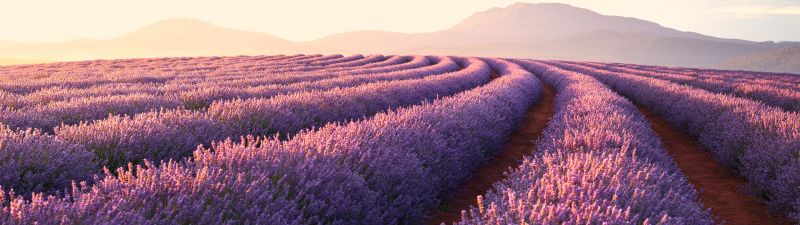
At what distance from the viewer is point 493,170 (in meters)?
5.43

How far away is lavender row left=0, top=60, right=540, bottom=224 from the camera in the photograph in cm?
188

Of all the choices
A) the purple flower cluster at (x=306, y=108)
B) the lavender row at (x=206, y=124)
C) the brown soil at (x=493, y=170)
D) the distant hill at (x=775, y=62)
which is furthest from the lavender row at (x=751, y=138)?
the distant hill at (x=775, y=62)

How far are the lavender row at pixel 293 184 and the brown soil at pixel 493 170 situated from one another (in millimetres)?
163

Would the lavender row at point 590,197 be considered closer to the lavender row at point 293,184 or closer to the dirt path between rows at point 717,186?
the dirt path between rows at point 717,186

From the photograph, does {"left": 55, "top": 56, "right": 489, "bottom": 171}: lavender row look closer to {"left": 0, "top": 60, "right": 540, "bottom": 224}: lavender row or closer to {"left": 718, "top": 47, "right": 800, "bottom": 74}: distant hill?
{"left": 0, "top": 60, "right": 540, "bottom": 224}: lavender row

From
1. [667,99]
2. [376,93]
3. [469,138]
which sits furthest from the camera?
[667,99]

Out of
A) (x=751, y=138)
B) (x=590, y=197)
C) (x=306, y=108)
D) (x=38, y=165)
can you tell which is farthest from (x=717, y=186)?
(x=38, y=165)

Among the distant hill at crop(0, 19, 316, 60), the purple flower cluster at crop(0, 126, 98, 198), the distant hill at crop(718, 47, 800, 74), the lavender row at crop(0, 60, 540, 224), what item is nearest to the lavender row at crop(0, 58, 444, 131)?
the purple flower cluster at crop(0, 126, 98, 198)

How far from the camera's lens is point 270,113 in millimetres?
5156

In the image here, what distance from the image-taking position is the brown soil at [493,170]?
407 cm

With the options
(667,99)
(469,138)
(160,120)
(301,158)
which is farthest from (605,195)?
(667,99)

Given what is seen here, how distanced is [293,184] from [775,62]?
107 meters

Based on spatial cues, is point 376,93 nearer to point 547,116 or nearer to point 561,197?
point 547,116

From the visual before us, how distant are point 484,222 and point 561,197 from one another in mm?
455
